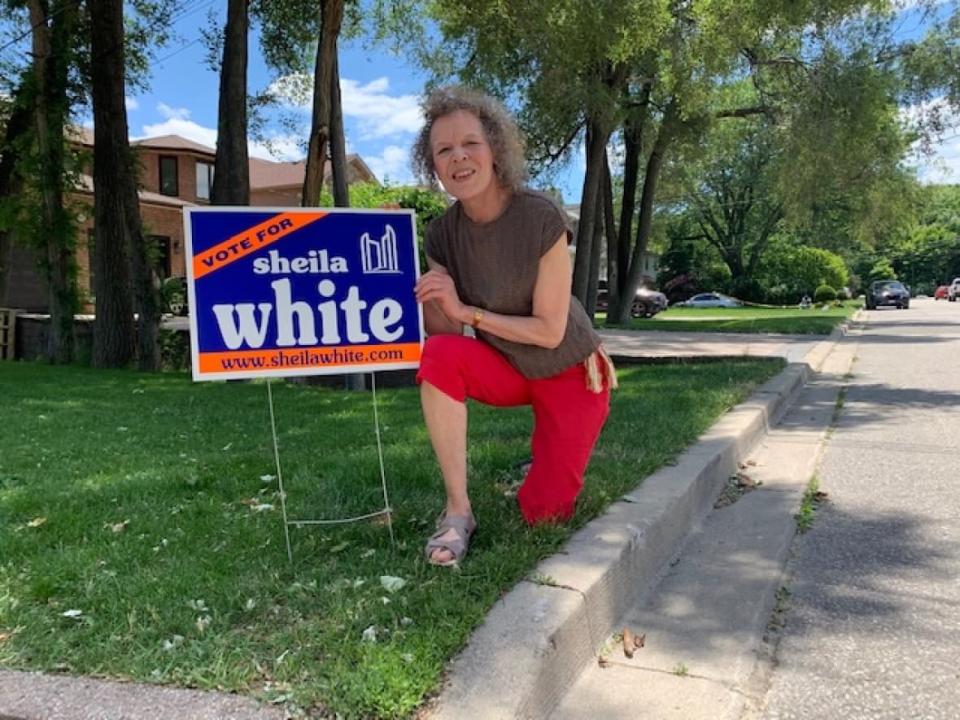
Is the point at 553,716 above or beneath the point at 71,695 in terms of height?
beneath

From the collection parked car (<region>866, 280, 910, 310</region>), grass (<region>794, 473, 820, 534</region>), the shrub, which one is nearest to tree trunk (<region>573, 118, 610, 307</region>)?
grass (<region>794, 473, 820, 534</region>)

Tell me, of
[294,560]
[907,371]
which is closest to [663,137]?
[907,371]

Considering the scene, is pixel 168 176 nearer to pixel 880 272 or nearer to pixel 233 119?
pixel 233 119

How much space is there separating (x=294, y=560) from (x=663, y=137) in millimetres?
16538

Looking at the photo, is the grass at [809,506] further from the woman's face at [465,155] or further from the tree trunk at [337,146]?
the tree trunk at [337,146]

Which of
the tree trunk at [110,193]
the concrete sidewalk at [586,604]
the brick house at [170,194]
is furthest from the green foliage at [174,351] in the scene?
the concrete sidewalk at [586,604]

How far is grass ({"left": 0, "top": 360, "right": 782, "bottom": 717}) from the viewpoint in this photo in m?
2.15

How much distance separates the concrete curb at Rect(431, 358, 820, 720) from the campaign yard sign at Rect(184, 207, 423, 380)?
3.27 feet

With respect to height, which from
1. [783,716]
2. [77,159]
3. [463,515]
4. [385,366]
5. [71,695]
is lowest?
[783,716]

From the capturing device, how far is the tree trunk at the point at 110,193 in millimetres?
11742

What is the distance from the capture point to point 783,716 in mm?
2277

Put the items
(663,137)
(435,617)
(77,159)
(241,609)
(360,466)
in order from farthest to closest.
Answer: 1. (663,137)
2. (77,159)
3. (360,466)
4. (241,609)
5. (435,617)

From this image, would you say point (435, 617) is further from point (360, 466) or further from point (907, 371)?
point (907, 371)

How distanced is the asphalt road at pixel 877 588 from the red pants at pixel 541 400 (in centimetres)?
93
